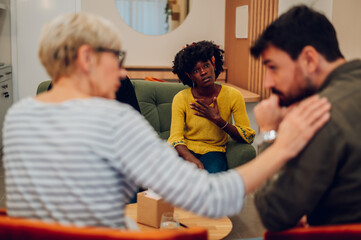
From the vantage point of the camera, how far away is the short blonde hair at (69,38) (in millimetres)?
1015

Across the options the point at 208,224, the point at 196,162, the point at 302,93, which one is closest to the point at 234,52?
the point at 196,162

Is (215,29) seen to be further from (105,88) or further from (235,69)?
(105,88)

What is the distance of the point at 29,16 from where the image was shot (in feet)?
16.3

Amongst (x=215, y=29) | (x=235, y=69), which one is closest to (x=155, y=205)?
(x=235, y=69)

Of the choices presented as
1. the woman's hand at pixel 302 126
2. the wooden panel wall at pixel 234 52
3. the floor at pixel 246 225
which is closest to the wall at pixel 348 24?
the wooden panel wall at pixel 234 52

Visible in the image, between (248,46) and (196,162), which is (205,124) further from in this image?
(248,46)

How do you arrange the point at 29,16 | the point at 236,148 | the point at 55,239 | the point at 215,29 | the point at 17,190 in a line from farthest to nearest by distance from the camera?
1. the point at 215,29
2. the point at 29,16
3. the point at 236,148
4. the point at 17,190
5. the point at 55,239

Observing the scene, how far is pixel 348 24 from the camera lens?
3436 mm

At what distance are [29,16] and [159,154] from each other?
4574 mm

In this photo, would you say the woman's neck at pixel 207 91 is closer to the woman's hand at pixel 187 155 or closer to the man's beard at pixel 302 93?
the woman's hand at pixel 187 155

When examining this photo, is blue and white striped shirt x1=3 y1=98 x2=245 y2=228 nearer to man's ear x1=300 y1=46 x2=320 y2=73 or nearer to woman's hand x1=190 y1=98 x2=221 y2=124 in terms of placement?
man's ear x1=300 y1=46 x2=320 y2=73

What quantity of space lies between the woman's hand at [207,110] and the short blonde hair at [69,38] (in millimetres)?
1951

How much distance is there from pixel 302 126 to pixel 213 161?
76.3 inches

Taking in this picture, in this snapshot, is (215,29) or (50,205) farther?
(215,29)
